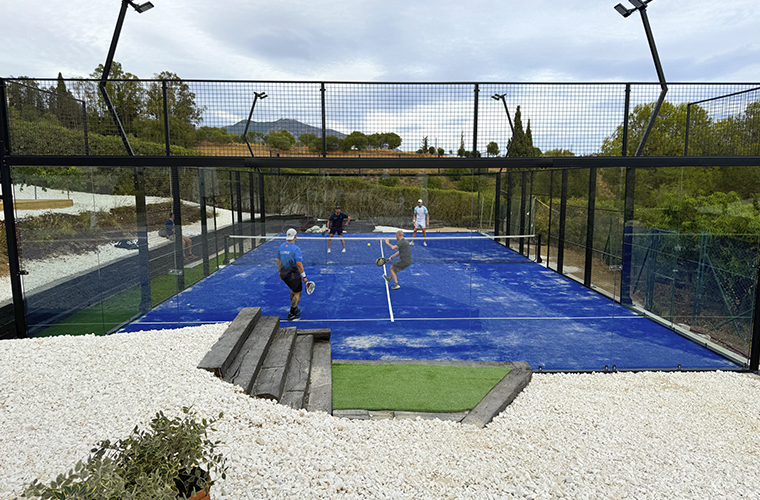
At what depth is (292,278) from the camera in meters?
9.09

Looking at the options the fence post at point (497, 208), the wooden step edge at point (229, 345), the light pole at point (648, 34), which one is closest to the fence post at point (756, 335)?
the light pole at point (648, 34)

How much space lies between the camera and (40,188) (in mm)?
8625

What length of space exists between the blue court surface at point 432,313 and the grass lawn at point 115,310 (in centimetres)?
26

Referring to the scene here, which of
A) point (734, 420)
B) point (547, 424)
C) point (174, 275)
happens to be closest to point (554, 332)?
point (734, 420)

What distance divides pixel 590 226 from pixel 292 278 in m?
7.45

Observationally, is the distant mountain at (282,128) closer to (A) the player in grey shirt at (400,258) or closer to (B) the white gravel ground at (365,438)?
(A) the player in grey shirt at (400,258)

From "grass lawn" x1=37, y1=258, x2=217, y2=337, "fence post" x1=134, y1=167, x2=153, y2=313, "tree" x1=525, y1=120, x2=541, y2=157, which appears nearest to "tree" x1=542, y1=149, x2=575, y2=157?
"tree" x1=525, y1=120, x2=541, y2=157

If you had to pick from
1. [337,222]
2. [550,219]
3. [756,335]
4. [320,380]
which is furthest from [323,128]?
[550,219]

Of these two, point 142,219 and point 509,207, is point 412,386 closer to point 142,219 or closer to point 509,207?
point 142,219

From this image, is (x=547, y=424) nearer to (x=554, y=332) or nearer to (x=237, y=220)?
(x=554, y=332)

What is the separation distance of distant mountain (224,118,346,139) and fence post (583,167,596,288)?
6.30m

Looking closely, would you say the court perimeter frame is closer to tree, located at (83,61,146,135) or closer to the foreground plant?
tree, located at (83,61,146,135)

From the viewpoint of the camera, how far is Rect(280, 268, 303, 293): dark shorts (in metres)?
9.09

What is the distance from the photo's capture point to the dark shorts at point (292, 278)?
29.8 ft
